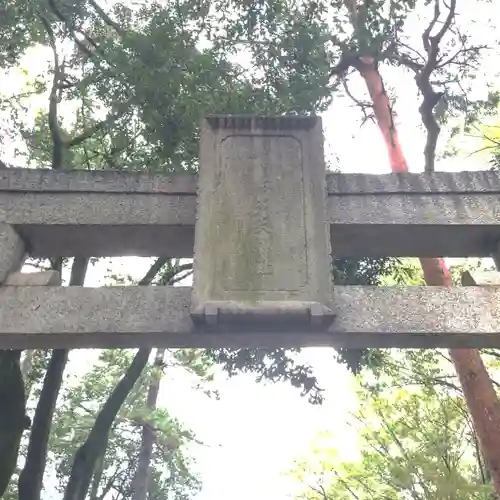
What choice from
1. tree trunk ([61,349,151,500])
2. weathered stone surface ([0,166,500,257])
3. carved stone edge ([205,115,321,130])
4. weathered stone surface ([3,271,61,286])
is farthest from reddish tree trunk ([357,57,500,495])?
weathered stone surface ([3,271,61,286])

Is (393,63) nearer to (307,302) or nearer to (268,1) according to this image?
(268,1)

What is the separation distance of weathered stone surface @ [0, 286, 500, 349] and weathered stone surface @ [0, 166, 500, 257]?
1.76 feet

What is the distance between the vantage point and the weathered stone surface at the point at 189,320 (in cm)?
333

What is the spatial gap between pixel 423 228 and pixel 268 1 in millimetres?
3559

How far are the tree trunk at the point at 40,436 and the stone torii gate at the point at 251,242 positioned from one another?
2.86 m

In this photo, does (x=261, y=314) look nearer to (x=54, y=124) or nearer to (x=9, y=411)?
(x=9, y=411)

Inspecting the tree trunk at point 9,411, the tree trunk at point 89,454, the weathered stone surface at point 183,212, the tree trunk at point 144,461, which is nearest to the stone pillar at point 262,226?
the weathered stone surface at point 183,212

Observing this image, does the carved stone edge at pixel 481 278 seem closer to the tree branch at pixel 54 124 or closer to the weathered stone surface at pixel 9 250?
the weathered stone surface at pixel 9 250

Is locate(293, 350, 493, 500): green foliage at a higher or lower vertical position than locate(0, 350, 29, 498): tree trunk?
higher

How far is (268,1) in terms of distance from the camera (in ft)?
20.5

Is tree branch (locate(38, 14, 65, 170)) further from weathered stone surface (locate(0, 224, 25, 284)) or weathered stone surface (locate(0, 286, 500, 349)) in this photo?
weathered stone surface (locate(0, 286, 500, 349))

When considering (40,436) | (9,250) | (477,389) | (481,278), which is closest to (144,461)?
(40,436)

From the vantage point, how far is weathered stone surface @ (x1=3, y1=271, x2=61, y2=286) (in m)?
3.56

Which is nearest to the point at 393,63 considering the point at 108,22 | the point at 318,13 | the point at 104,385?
the point at 318,13
